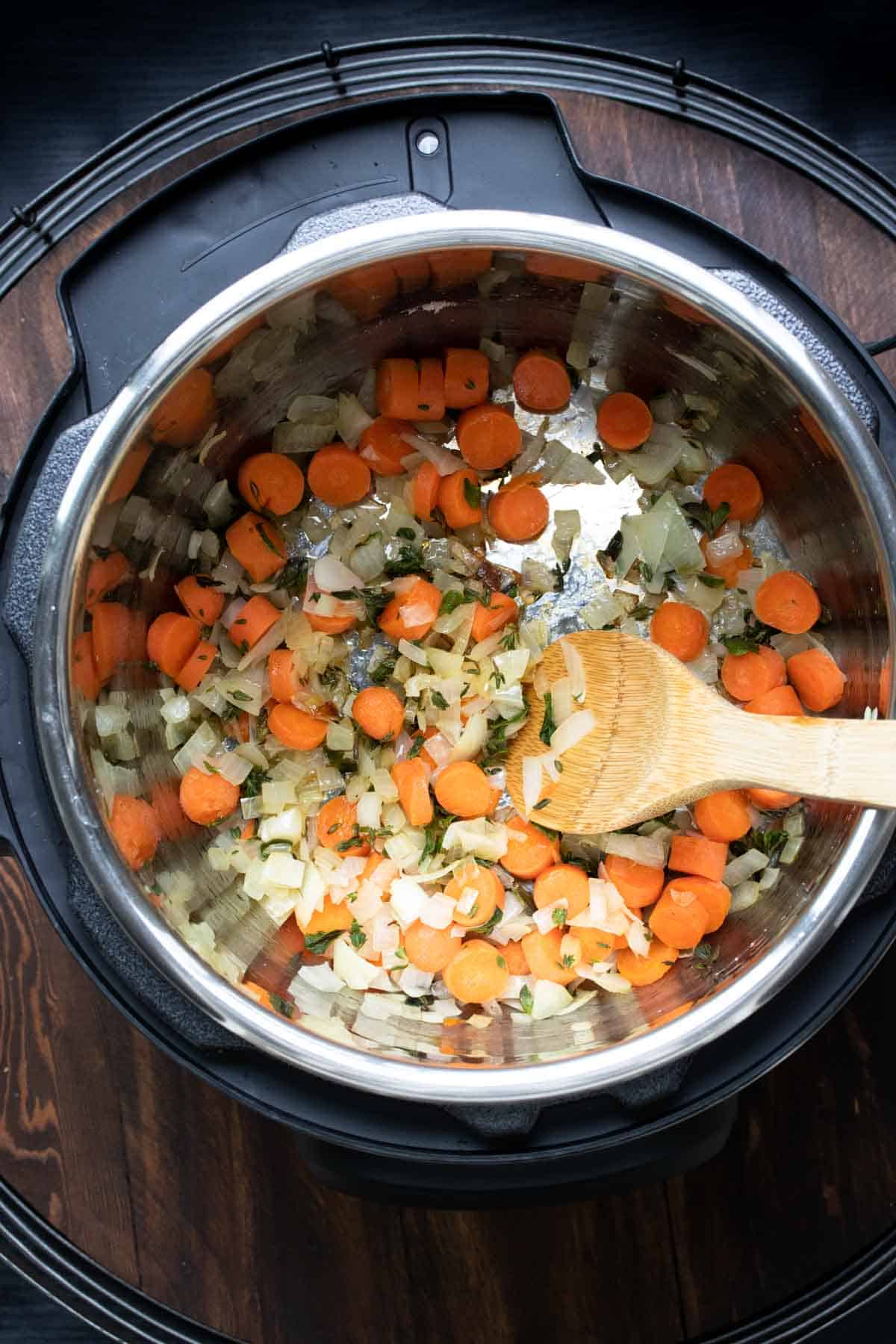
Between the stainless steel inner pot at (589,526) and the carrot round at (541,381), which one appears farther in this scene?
the carrot round at (541,381)

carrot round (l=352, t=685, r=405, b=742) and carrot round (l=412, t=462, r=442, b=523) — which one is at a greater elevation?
carrot round (l=412, t=462, r=442, b=523)

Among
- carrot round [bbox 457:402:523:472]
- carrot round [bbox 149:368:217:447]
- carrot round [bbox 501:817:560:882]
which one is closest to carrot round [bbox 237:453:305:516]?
carrot round [bbox 149:368:217:447]

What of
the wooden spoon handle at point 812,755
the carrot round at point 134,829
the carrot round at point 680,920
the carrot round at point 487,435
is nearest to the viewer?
the wooden spoon handle at point 812,755

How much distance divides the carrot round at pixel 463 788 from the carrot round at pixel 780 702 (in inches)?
14.5

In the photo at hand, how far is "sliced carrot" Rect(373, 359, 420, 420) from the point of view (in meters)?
1.55

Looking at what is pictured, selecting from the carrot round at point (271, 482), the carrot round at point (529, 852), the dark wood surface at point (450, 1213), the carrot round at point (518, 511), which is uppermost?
the carrot round at point (271, 482)

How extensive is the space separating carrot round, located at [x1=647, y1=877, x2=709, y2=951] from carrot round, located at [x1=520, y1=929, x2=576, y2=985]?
127 mm

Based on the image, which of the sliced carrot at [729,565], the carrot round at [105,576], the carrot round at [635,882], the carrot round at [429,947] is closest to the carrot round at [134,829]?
the carrot round at [105,576]

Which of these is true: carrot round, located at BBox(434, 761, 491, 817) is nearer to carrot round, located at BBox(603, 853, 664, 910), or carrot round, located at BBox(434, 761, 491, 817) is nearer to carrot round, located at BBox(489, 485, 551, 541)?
carrot round, located at BBox(603, 853, 664, 910)

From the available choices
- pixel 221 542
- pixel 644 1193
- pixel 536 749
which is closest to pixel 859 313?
pixel 536 749

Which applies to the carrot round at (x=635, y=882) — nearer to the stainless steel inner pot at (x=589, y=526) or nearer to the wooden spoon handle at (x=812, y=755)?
the stainless steel inner pot at (x=589, y=526)

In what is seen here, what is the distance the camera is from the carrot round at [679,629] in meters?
1.57

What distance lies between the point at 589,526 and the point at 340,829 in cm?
55

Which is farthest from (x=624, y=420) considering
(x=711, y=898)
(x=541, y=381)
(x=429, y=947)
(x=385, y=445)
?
(x=429, y=947)
